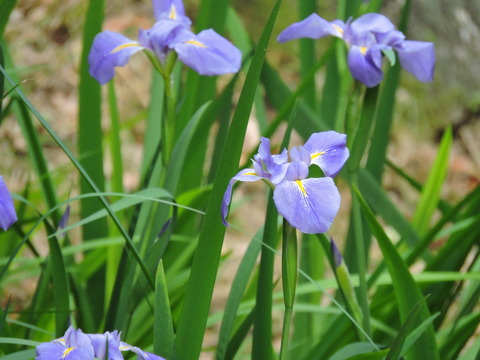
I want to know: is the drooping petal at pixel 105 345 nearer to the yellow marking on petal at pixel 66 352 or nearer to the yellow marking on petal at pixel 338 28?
the yellow marking on petal at pixel 66 352

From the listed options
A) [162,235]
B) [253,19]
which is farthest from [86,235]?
[253,19]

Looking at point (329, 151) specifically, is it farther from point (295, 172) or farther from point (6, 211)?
point (6, 211)

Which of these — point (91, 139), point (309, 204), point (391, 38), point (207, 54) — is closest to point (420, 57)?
point (391, 38)

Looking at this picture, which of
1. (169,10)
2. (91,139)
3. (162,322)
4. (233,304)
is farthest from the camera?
(91,139)

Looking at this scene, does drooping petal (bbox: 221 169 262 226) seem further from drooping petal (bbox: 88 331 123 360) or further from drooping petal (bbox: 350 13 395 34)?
drooping petal (bbox: 350 13 395 34)

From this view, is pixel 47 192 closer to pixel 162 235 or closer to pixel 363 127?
pixel 162 235

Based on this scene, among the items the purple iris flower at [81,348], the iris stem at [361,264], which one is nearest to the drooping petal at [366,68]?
the iris stem at [361,264]

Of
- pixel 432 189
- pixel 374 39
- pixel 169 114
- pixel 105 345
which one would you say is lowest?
pixel 432 189

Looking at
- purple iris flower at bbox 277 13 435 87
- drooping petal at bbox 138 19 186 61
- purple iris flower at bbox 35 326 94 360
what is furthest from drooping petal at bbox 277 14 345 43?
purple iris flower at bbox 35 326 94 360
